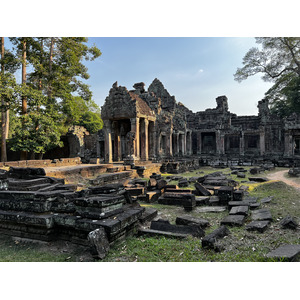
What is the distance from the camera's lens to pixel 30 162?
13.4 metres

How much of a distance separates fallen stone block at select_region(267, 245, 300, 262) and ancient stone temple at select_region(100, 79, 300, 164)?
10.9 m

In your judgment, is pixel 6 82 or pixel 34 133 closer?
pixel 6 82

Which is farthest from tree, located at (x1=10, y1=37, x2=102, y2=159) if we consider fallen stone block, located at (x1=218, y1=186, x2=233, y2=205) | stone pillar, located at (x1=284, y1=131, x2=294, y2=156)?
stone pillar, located at (x1=284, y1=131, x2=294, y2=156)

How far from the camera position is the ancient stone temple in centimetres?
1483

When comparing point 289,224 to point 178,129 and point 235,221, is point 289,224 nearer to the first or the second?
point 235,221

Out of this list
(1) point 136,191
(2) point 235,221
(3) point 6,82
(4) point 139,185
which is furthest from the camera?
(3) point 6,82

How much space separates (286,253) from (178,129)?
19.6 m

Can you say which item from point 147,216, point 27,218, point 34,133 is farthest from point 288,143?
point 27,218

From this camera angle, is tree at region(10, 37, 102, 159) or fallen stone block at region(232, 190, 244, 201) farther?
tree at region(10, 37, 102, 159)

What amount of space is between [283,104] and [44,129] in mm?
28820

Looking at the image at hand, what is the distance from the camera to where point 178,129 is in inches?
872

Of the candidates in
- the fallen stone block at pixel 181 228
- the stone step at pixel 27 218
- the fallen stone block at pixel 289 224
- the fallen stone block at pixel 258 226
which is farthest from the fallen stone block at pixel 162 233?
the fallen stone block at pixel 289 224

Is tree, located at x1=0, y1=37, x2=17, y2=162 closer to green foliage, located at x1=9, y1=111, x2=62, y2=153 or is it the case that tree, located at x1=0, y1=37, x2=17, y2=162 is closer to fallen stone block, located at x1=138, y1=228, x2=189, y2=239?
green foliage, located at x1=9, y1=111, x2=62, y2=153

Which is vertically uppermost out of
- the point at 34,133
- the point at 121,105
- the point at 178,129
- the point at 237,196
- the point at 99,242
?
the point at 121,105
